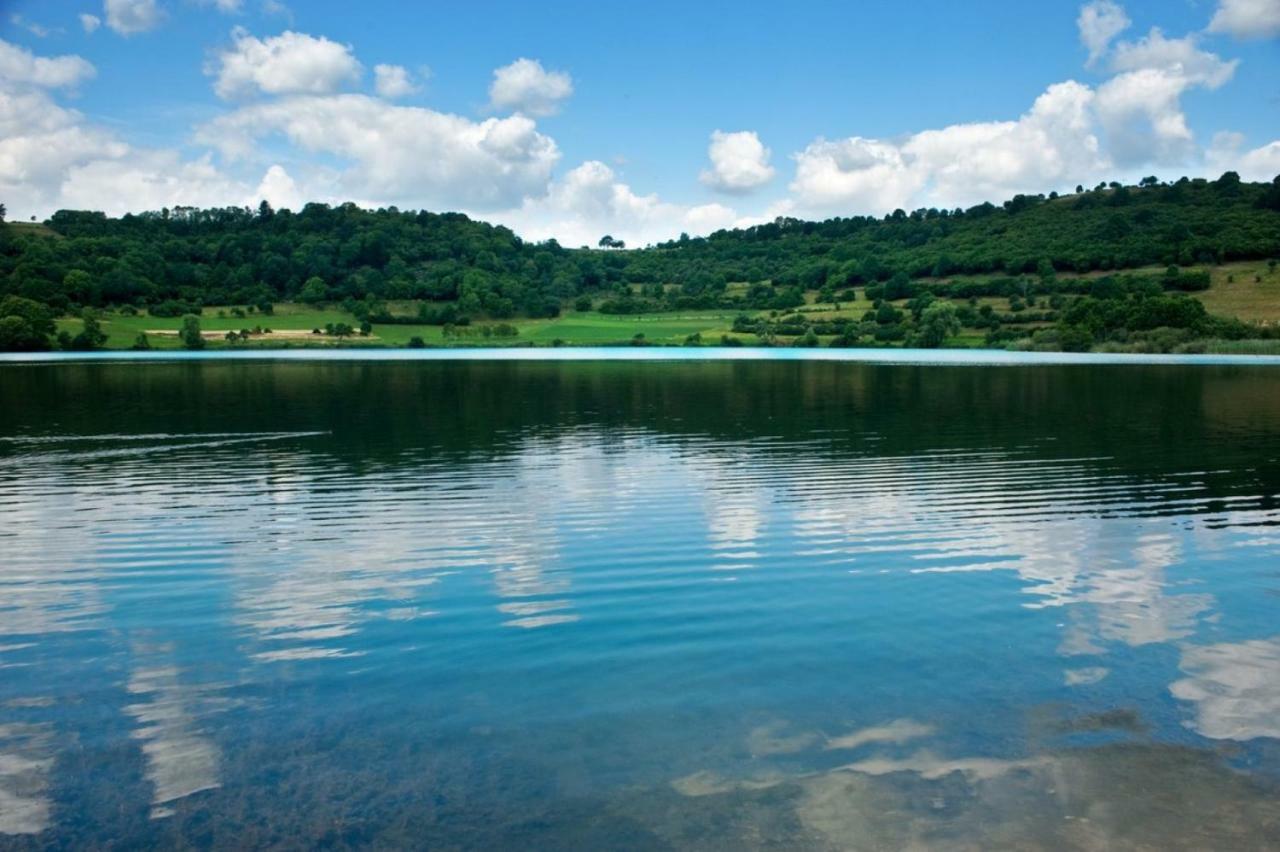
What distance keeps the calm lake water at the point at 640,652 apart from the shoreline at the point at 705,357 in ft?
259

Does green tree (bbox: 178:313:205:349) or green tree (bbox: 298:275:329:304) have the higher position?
green tree (bbox: 298:275:329:304)

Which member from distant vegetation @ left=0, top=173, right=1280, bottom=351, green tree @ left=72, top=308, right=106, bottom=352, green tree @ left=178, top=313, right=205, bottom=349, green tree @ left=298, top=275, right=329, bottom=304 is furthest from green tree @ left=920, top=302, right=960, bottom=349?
green tree @ left=72, top=308, right=106, bottom=352

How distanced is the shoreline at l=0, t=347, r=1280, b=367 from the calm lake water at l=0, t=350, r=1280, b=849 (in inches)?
3110

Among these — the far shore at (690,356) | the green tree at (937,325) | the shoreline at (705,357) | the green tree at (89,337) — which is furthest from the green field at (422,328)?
the green tree at (937,325)

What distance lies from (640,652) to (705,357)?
111289mm

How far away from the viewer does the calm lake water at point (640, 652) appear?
8.03m

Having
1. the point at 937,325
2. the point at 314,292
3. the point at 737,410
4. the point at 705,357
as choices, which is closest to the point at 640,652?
the point at 737,410

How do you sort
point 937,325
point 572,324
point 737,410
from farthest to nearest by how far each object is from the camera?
point 572,324, point 937,325, point 737,410

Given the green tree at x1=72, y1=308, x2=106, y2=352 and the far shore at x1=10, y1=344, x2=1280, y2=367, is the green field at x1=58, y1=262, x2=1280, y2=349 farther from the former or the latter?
the far shore at x1=10, y1=344, x2=1280, y2=367

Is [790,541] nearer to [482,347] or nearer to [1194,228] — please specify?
[482,347]

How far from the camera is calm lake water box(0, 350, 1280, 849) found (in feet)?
26.3

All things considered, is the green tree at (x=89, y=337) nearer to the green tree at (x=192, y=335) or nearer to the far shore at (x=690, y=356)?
the far shore at (x=690, y=356)

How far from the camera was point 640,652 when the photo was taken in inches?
468

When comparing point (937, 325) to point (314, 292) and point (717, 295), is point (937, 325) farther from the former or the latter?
point (314, 292)
